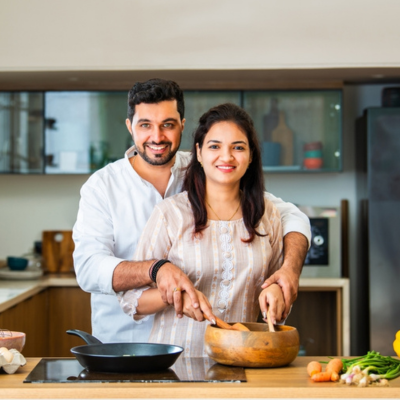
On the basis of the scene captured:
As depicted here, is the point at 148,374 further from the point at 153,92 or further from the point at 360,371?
the point at 153,92

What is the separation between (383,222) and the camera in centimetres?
375

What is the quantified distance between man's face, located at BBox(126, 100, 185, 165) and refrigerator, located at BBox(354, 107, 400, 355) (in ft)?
6.48

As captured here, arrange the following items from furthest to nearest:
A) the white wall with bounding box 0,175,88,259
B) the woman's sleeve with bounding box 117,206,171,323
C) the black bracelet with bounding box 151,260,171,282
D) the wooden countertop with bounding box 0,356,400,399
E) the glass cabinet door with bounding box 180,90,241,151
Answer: the white wall with bounding box 0,175,88,259
the glass cabinet door with bounding box 180,90,241,151
the woman's sleeve with bounding box 117,206,171,323
the black bracelet with bounding box 151,260,171,282
the wooden countertop with bounding box 0,356,400,399

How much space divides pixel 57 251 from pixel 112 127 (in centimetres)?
86

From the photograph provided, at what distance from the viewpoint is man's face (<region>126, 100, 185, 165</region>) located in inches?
80.1

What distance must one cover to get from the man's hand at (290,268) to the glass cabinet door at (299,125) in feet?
6.46

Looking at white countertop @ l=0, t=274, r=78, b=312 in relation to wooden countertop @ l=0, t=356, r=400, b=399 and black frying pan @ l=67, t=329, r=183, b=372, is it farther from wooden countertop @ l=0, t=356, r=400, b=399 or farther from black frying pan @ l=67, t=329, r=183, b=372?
wooden countertop @ l=0, t=356, r=400, b=399

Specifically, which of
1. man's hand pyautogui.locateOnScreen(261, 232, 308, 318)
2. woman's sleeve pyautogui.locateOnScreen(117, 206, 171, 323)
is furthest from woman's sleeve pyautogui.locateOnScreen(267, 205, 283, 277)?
woman's sleeve pyautogui.locateOnScreen(117, 206, 171, 323)

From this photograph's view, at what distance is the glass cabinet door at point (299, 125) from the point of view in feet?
12.8

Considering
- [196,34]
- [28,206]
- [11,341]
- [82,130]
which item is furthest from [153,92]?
[28,206]

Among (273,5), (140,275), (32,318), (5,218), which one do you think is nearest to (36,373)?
(140,275)

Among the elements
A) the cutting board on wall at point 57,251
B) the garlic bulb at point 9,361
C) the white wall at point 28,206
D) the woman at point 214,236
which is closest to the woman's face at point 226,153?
the woman at point 214,236

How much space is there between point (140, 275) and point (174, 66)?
211 centimetres

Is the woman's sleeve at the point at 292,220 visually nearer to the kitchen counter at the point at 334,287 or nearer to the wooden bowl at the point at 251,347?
the wooden bowl at the point at 251,347
